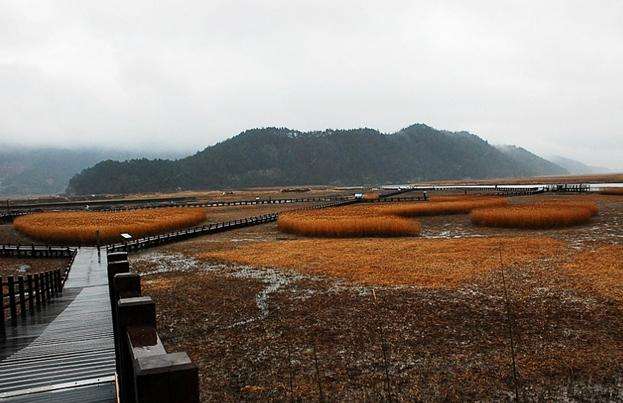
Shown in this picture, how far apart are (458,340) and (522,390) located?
3.22 metres

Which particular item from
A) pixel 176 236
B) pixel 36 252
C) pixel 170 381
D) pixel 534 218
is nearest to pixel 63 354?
pixel 170 381

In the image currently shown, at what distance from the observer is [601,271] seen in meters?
21.9

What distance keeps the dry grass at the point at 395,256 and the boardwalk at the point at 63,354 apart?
40.9ft

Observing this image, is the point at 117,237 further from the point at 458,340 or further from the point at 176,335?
the point at 458,340

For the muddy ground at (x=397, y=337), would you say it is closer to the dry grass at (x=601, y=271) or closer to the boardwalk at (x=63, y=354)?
the dry grass at (x=601, y=271)

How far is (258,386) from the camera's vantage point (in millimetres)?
11430

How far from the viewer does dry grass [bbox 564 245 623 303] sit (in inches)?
729

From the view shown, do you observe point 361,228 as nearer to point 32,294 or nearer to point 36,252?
point 36,252

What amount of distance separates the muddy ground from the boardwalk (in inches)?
103

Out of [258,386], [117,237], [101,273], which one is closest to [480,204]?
[117,237]

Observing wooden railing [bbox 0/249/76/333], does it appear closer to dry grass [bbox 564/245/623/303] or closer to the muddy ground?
the muddy ground

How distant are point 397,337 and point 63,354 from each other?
9.26 m

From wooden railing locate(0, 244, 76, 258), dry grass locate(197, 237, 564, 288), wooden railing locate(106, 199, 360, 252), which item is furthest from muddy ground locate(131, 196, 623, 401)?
wooden railing locate(0, 244, 76, 258)

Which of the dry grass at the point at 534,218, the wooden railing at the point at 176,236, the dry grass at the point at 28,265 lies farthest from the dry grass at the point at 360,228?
the dry grass at the point at 28,265
